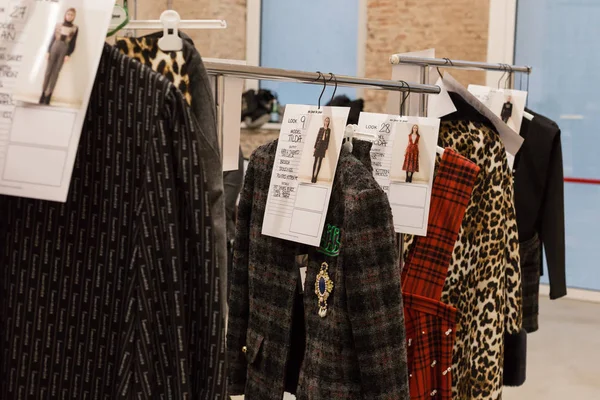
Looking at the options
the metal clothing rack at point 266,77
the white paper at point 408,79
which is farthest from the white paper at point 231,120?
the white paper at point 408,79

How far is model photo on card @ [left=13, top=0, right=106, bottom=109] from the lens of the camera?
1.18 m

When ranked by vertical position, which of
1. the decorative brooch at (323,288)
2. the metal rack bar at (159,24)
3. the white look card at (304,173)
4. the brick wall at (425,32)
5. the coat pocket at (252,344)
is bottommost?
the coat pocket at (252,344)

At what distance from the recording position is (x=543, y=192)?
125 inches

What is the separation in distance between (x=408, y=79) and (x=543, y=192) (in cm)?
113

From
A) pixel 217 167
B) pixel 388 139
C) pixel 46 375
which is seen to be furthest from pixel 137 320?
pixel 388 139

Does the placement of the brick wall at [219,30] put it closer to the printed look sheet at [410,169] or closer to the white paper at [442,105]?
the white paper at [442,105]

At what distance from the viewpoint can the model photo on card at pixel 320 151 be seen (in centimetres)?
178

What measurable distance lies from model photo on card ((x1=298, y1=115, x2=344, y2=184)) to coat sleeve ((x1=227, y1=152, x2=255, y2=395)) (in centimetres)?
22

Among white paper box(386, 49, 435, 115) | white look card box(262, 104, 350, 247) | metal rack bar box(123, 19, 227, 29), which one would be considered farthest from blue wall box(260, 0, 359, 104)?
metal rack bar box(123, 19, 227, 29)

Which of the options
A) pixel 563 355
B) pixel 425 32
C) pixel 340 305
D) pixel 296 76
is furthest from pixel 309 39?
pixel 340 305

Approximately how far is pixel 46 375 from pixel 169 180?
0.40 metres

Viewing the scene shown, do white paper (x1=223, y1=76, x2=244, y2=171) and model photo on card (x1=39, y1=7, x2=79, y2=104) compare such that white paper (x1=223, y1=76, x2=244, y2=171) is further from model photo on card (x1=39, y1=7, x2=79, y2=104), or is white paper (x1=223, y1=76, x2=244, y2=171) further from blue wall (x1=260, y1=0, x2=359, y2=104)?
blue wall (x1=260, y1=0, x2=359, y2=104)

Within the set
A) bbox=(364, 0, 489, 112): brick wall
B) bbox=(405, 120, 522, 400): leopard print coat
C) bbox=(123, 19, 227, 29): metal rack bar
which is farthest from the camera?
bbox=(364, 0, 489, 112): brick wall

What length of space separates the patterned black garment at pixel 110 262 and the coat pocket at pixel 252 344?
0.60 metres
